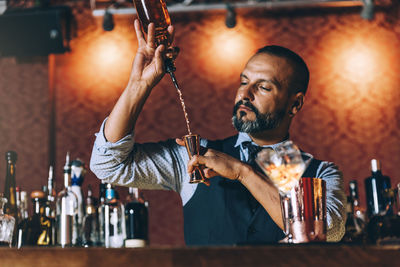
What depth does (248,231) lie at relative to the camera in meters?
1.67

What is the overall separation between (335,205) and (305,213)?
Result: 391 mm

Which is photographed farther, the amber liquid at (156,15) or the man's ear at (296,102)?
the man's ear at (296,102)

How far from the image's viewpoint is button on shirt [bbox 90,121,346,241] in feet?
4.76

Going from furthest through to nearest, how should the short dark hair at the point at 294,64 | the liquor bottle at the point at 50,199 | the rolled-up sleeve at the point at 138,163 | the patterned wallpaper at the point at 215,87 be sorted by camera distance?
1. the patterned wallpaper at the point at 215,87
2. the liquor bottle at the point at 50,199
3. the short dark hair at the point at 294,64
4. the rolled-up sleeve at the point at 138,163

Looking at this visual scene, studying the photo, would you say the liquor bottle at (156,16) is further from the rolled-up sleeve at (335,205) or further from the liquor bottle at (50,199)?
the liquor bottle at (50,199)

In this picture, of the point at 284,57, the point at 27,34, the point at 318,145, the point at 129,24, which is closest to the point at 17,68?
the point at 27,34

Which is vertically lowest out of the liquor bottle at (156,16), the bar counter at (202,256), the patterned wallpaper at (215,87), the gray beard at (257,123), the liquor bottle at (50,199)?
the bar counter at (202,256)

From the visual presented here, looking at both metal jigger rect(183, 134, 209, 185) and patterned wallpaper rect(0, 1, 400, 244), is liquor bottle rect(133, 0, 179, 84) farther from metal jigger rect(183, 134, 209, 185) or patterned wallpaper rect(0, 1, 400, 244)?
patterned wallpaper rect(0, 1, 400, 244)

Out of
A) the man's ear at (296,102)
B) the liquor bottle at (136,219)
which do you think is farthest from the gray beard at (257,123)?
the liquor bottle at (136,219)

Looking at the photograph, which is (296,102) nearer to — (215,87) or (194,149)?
(194,149)

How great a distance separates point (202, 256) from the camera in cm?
73

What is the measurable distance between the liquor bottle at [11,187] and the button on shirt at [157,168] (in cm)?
68

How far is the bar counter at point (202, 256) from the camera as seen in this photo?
722mm

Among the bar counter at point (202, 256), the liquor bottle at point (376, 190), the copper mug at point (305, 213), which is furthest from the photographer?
the liquor bottle at point (376, 190)
